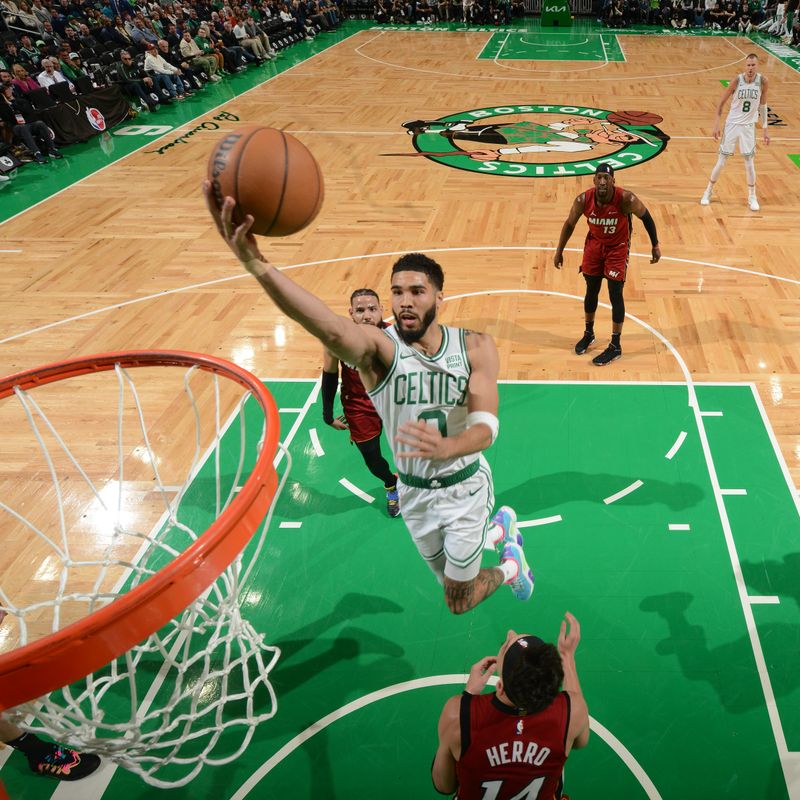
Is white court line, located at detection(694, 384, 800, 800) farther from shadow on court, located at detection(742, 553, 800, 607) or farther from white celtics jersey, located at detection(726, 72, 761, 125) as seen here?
white celtics jersey, located at detection(726, 72, 761, 125)

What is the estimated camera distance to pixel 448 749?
7.77ft

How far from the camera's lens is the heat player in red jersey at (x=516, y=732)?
226 cm

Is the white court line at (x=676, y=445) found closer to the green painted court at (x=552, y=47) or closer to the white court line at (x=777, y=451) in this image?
the white court line at (x=777, y=451)

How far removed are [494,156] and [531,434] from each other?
787cm

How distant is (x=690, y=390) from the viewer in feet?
19.1

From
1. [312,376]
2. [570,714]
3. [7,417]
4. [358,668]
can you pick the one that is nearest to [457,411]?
[570,714]

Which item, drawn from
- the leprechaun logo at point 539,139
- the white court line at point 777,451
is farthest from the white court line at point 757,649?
the leprechaun logo at point 539,139

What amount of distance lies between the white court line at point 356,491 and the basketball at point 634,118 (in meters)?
11.2

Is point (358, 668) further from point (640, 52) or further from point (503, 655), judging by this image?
point (640, 52)

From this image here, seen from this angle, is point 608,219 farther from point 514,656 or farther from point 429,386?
point 514,656

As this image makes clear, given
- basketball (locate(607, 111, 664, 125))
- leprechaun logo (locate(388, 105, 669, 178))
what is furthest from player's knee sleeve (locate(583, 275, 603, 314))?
basketball (locate(607, 111, 664, 125))

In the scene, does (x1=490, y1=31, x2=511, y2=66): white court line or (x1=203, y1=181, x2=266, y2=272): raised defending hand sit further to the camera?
(x1=490, y1=31, x2=511, y2=66): white court line

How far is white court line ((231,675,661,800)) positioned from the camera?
10.6ft

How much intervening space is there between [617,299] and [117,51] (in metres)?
15.7
